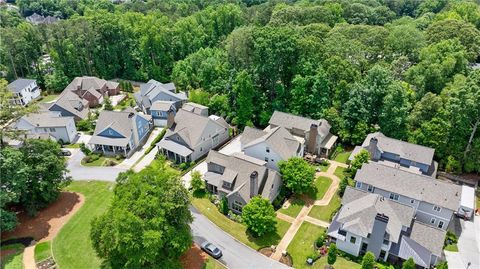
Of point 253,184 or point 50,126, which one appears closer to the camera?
point 253,184

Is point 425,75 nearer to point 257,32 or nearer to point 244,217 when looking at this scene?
point 257,32

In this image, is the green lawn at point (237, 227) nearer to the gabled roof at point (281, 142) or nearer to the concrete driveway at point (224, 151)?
the concrete driveway at point (224, 151)

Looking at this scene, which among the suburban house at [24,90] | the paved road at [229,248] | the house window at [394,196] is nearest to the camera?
the paved road at [229,248]

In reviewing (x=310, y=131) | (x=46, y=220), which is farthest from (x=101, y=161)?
(x=310, y=131)

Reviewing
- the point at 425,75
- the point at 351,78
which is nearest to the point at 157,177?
the point at 351,78

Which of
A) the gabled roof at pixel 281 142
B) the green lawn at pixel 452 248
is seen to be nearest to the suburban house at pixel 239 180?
the gabled roof at pixel 281 142

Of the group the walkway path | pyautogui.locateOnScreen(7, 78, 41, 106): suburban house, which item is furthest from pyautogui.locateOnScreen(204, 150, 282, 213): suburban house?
Answer: pyautogui.locateOnScreen(7, 78, 41, 106): suburban house

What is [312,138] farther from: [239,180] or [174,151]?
[174,151]
